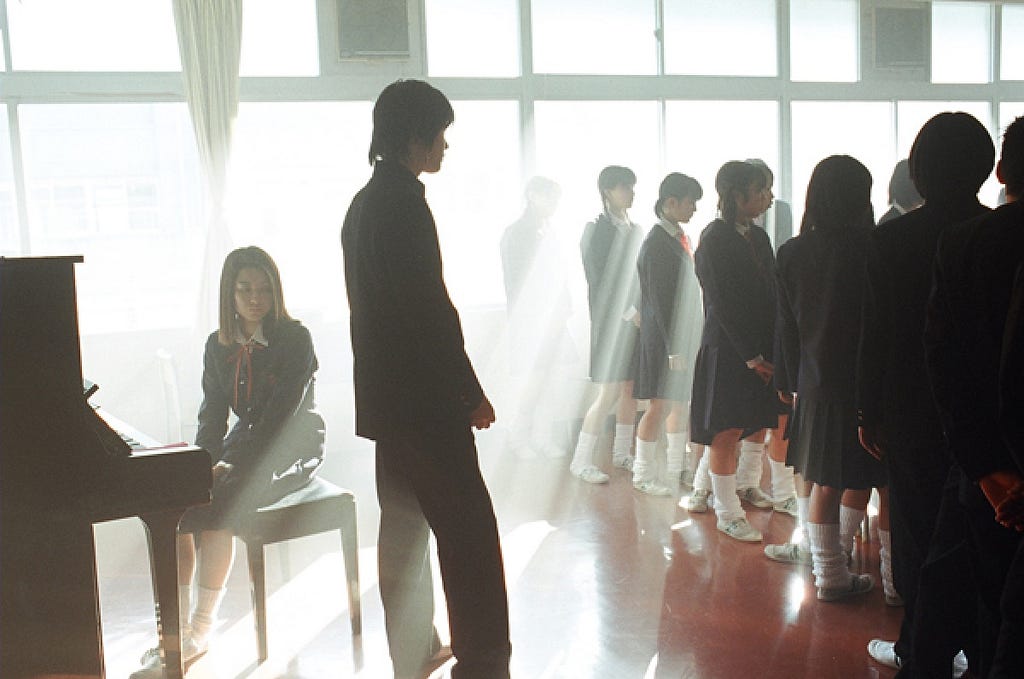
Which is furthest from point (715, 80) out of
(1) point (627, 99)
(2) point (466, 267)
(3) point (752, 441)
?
(3) point (752, 441)

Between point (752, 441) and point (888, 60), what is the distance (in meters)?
4.68

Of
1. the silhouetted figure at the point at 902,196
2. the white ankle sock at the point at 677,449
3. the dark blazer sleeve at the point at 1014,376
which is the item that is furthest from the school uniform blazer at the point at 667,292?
the dark blazer sleeve at the point at 1014,376

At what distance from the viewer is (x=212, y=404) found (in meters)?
3.55

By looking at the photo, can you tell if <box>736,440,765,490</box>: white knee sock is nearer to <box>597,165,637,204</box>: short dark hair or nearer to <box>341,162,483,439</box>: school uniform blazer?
Result: <box>597,165,637,204</box>: short dark hair

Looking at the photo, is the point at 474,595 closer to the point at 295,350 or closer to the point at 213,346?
the point at 295,350

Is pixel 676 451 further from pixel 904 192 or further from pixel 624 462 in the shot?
pixel 904 192

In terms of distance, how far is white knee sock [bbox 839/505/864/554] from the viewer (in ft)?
11.6

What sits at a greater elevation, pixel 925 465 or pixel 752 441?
pixel 925 465

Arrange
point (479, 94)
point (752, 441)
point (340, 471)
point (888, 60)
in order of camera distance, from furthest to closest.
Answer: point (888, 60), point (479, 94), point (340, 471), point (752, 441)

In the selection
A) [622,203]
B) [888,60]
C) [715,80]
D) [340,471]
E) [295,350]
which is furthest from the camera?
[888,60]

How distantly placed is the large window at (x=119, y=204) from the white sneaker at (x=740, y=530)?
3.58 m

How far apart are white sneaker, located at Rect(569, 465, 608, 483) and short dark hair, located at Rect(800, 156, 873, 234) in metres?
2.42

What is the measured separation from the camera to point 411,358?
2.53m

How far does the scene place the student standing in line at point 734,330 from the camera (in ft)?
13.2
